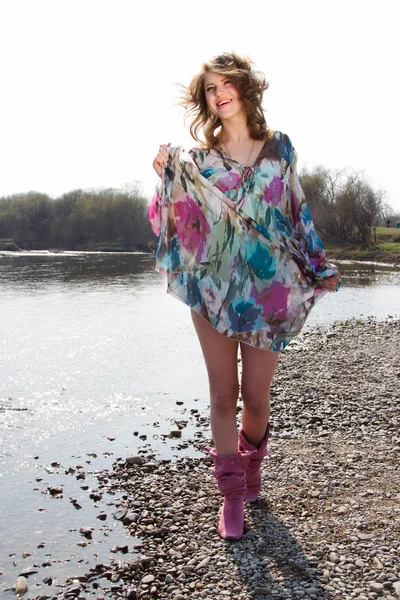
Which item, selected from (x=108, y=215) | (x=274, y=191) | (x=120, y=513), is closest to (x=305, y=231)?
(x=274, y=191)

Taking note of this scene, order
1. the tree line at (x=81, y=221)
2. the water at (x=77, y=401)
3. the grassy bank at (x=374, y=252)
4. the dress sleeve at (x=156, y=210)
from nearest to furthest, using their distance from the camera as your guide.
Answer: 1. the dress sleeve at (x=156, y=210)
2. the water at (x=77, y=401)
3. the grassy bank at (x=374, y=252)
4. the tree line at (x=81, y=221)

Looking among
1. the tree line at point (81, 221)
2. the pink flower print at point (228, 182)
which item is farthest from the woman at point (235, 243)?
the tree line at point (81, 221)

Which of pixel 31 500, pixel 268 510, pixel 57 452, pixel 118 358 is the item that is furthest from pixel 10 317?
pixel 268 510

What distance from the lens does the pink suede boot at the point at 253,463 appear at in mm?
3838

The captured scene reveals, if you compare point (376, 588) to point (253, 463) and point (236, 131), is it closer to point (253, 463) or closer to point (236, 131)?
point (253, 463)

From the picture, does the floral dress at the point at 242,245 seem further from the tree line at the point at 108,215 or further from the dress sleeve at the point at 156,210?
the tree line at the point at 108,215

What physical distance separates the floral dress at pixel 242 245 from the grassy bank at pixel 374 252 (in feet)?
157

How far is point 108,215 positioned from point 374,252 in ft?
147

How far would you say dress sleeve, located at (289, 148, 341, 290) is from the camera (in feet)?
11.8

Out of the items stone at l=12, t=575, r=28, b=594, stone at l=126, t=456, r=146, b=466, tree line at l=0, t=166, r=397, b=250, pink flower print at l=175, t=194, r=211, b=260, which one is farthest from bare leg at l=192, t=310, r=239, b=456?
tree line at l=0, t=166, r=397, b=250

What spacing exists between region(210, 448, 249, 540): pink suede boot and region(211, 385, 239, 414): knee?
261 mm

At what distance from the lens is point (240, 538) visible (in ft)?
11.7

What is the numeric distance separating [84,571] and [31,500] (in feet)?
4.14

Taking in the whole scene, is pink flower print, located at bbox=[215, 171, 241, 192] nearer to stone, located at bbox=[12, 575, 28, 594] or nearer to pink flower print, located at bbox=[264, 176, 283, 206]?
pink flower print, located at bbox=[264, 176, 283, 206]
